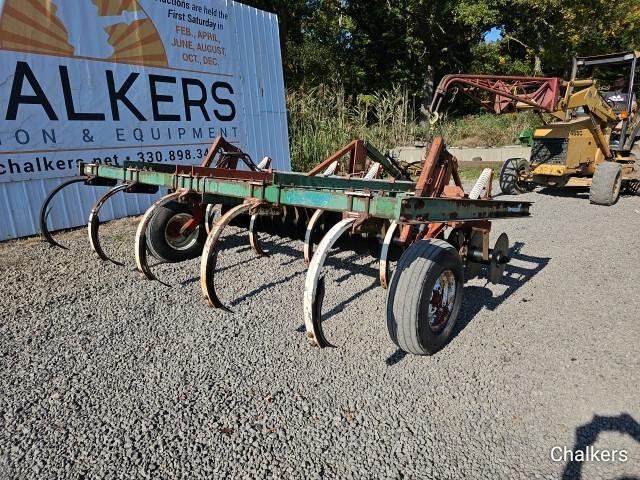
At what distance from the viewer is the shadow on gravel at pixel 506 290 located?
3.36m

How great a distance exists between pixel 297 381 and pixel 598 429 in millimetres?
1584

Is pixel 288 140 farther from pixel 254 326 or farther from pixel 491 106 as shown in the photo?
pixel 254 326

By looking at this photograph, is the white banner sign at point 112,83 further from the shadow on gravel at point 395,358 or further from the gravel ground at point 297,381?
the shadow on gravel at point 395,358

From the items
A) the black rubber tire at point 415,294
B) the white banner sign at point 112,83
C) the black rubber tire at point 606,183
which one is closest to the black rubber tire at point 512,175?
the black rubber tire at point 606,183

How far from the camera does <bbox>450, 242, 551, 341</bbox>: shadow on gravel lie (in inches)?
132

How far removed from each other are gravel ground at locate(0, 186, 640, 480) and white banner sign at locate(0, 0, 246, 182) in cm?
211

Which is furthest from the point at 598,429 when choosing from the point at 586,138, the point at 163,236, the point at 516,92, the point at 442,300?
the point at 586,138

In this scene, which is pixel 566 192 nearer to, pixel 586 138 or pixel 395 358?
pixel 586 138

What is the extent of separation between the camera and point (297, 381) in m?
2.53

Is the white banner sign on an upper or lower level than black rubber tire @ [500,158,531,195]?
upper

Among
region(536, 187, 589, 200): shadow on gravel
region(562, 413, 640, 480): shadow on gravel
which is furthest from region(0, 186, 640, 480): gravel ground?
region(536, 187, 589, 200): shadow on gravel

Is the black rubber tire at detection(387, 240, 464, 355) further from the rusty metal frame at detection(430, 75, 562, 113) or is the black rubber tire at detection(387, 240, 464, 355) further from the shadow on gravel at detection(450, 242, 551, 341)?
the rusty metal frame at detection(430, 75, 562, 113)

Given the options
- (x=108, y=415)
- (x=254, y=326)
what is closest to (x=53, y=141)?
(x=254, y=326)

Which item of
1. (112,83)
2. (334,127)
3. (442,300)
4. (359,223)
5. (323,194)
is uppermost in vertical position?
(112,83)
